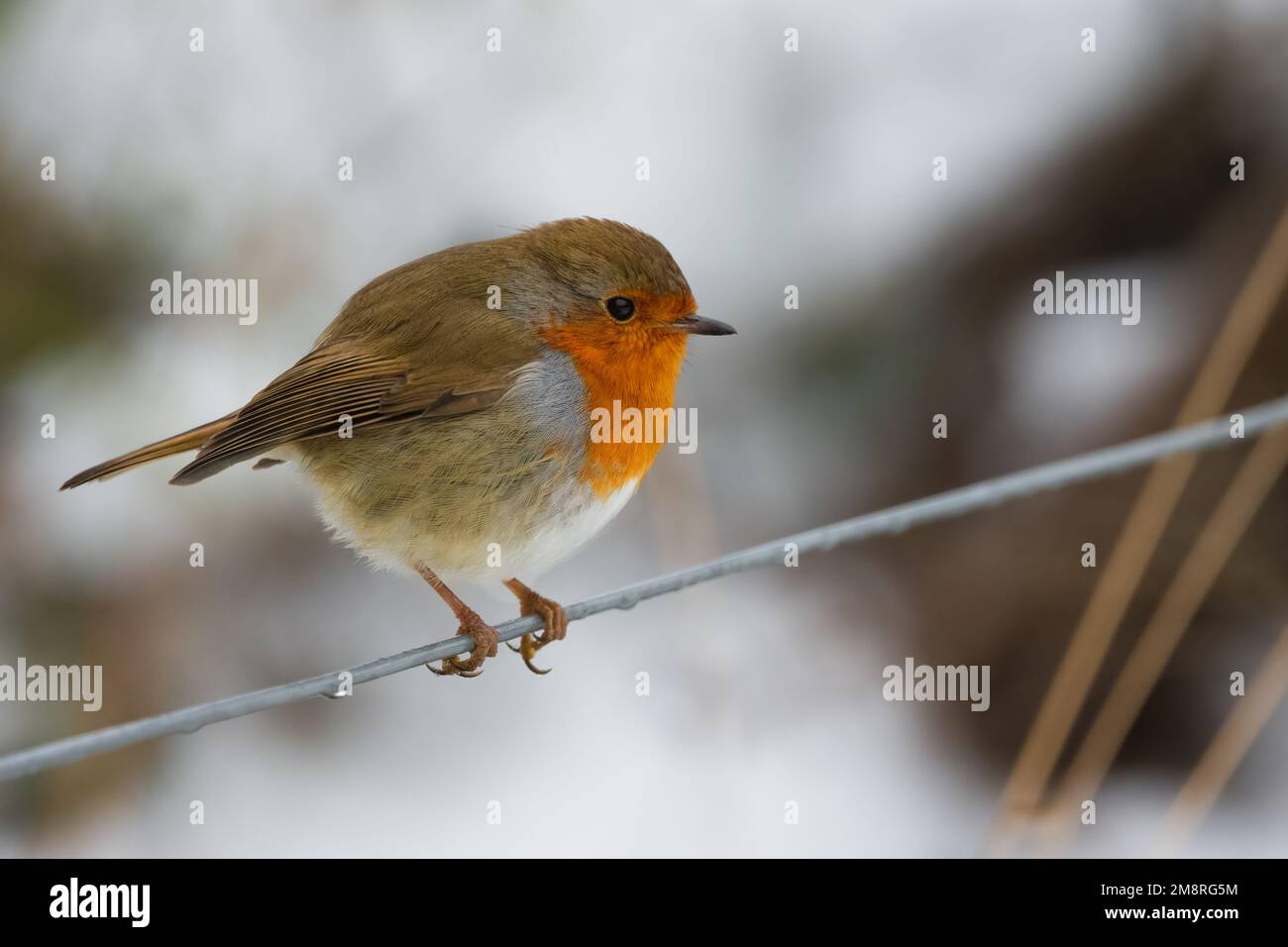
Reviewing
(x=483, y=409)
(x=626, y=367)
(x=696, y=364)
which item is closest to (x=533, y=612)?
(x=483, y=409)

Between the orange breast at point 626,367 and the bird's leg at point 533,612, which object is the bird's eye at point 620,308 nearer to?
the orange breast at point 626,367

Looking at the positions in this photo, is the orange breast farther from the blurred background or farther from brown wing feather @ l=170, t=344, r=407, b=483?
the blurred background

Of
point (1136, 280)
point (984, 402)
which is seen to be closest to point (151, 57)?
point (984, 402)

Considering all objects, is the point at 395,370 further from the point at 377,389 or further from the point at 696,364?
the point at 696,364

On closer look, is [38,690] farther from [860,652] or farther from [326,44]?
[860,652]

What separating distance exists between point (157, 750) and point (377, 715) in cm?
74

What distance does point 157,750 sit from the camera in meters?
4.12

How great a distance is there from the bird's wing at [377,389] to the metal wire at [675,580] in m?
0.68

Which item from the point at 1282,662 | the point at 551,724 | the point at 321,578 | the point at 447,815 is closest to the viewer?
the point at 1282,662

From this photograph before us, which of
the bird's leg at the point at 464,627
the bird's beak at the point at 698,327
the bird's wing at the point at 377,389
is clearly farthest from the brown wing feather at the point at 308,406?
the bird's beak at the point at 698,327

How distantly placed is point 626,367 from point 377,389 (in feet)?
1.88

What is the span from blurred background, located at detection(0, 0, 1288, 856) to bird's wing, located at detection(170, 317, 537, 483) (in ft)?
3.98

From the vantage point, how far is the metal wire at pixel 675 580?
4.61 ft

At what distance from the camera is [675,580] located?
6.54 ft
